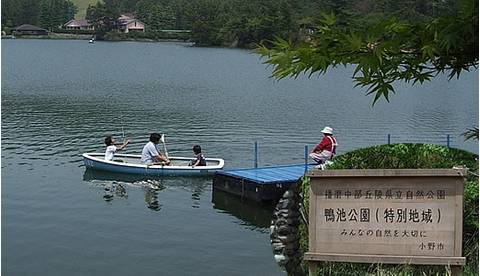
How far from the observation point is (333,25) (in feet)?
15.6

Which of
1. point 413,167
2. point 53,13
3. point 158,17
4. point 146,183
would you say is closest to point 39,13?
point 53,13

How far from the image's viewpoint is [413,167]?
272 inches

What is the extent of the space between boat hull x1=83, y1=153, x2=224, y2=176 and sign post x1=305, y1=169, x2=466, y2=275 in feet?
43.2

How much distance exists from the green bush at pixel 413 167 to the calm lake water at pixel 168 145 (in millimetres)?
1183

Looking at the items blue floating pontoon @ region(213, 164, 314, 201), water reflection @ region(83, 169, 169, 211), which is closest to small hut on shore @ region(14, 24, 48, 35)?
water reflection @ region(83, 169, 169, 211)

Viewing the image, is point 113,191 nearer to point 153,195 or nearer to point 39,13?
point 153,195

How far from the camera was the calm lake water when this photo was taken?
45.1 feet

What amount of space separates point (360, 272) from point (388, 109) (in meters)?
30.2

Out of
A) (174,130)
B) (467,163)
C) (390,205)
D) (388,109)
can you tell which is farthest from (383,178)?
(388,109)

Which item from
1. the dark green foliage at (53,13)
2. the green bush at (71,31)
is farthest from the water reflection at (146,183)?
the dark green foliage at (53,13)

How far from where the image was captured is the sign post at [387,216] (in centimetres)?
625

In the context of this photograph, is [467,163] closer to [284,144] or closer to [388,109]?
[284,144]

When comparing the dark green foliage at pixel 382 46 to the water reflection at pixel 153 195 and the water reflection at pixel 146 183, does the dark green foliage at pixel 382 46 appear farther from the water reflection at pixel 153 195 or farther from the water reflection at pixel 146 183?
the water reflection at pixel 146 183

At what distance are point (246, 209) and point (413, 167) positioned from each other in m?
10.5
